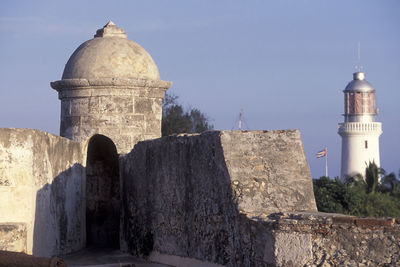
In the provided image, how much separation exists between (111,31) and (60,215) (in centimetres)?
355

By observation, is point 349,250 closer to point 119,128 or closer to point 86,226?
point 119,128

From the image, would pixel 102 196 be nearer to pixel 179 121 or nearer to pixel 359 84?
pixel 179 121

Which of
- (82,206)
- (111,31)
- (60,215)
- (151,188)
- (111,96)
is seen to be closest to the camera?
(151,188)

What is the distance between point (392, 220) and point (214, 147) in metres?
2.03

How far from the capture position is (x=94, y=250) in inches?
437

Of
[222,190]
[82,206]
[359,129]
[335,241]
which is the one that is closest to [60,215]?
[82,206]

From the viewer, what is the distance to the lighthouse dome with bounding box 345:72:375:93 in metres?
72.1

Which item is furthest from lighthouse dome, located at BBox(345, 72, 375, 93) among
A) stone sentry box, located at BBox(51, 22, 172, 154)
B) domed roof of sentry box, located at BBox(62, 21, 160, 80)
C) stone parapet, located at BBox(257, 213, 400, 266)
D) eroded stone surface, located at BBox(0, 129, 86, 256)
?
stone parapet, located at BBox(257, 213, 400, 266)

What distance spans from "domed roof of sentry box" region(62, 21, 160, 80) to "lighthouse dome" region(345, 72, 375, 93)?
6191 cm

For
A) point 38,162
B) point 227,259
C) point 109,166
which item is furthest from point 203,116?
point 227,259

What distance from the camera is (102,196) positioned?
41.0 feet

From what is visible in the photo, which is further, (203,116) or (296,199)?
(203,116)

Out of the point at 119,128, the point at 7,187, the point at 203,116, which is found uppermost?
the point at 203,116

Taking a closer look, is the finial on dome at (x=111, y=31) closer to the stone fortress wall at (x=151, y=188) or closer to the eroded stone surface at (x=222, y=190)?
the stone fortress wall at (x=151, y=188)
